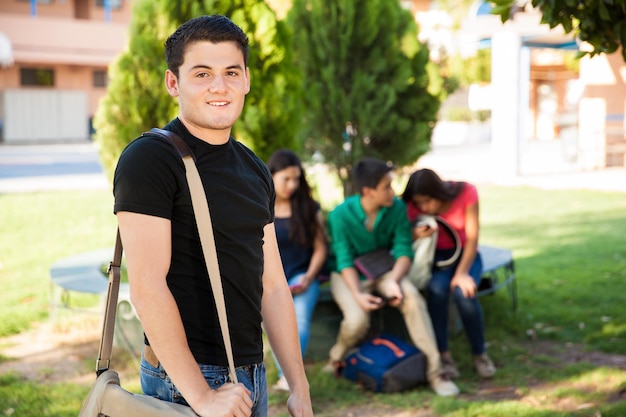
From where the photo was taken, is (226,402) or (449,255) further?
(449,255)

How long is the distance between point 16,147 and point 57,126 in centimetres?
408

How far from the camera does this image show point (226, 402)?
2.01m

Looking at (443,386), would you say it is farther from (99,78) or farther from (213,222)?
(99,78)

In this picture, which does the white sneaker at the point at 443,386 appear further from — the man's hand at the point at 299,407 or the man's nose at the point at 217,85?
the man's nose at the point at 217,85

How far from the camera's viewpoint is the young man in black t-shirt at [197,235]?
6.55 feet

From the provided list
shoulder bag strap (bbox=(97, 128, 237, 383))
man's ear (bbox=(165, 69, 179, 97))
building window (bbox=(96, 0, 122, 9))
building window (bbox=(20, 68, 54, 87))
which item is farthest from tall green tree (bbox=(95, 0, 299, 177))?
building window (bbox=(96, 0, 122, 9))

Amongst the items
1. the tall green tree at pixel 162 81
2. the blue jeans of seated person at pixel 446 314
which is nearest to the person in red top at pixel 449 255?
the blue jeans of seated person at pixel 446 314

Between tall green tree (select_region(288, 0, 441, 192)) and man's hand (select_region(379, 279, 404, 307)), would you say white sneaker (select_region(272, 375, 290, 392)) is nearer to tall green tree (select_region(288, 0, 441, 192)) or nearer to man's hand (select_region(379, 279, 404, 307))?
man's hand (select_region(379, 279, 404, 307))

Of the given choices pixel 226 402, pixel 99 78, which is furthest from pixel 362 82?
pixel 99 78

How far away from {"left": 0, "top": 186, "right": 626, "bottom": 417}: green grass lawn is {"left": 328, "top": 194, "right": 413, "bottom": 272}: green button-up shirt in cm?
90

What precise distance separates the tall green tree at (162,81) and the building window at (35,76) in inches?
1276

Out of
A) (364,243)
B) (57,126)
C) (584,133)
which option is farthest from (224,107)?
(57,126)

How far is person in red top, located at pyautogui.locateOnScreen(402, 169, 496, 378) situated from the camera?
5676 mm

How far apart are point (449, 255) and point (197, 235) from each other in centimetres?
400
